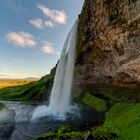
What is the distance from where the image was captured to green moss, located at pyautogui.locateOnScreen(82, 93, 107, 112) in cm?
3624

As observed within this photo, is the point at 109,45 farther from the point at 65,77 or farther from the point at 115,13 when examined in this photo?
the point at 65,77

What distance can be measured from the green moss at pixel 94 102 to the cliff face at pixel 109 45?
2.90 m

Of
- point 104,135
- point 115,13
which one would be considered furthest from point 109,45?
point 104,135

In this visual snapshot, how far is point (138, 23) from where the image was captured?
3153 cm

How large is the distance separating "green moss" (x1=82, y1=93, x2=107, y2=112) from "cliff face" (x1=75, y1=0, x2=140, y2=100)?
9.50ft

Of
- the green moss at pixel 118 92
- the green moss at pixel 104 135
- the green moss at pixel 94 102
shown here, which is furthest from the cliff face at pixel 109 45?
the green moss at pixel 104 135

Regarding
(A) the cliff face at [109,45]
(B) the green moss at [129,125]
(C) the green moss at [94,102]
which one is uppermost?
(A) the cliff face at [109,45]

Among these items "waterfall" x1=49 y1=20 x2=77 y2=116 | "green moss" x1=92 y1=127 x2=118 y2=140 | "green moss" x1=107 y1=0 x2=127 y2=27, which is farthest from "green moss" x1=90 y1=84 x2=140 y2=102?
"green moss" x1=92 y1=127 x2=118 y2=140

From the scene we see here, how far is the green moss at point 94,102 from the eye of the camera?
36.2 metres

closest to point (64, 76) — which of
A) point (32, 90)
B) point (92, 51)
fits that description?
point (92, 51)

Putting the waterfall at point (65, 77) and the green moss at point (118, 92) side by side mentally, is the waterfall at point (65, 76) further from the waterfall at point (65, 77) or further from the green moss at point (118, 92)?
the green moss at point (118, 92)

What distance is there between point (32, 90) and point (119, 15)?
158ft

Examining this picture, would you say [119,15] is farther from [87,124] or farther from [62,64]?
[62,64]

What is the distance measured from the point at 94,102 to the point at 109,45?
8818 millimetres
